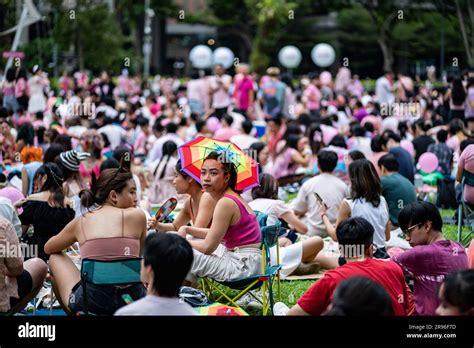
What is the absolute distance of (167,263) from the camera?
13.6ft

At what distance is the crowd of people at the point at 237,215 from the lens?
4648 millimetres

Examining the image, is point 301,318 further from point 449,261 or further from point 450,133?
point 450,133

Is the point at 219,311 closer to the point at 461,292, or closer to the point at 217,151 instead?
the point at 217,151

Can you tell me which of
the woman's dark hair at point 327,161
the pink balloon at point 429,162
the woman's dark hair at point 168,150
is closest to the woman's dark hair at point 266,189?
the woman's dark hair at point 327,161

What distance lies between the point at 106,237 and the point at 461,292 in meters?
2.25

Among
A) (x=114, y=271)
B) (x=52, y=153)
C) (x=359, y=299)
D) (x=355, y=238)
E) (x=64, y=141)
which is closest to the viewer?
(x=359, y=299)

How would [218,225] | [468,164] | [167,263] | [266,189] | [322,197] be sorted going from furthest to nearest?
[322,197]
[468,164]
[266,189]
[218,225]
[167,263]

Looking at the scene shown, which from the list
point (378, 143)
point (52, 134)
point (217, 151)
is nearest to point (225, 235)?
point (217, 151)

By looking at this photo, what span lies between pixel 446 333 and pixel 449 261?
2.46 ft

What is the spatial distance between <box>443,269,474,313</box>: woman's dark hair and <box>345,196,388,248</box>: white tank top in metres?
3.45

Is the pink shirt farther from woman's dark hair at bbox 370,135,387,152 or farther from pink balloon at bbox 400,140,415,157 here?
pink balloon at bbox 400,140,415,157

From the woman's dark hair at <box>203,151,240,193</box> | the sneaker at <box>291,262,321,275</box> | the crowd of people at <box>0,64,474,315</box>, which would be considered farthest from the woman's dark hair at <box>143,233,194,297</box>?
the sneaker at <box>291,262,321,275</box>

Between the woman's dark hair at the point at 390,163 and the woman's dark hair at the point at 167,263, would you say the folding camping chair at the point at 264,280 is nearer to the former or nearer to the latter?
the woman's dark hair at the point at 167,263

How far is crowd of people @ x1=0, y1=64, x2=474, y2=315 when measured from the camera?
4.65 m
